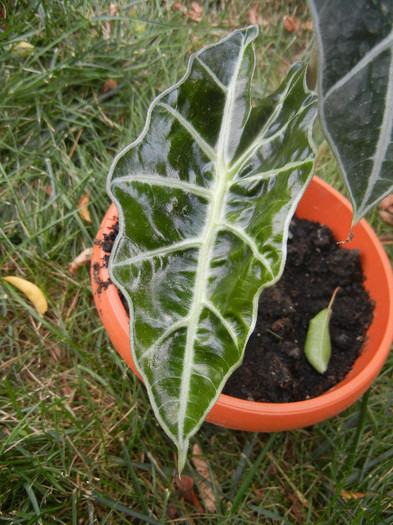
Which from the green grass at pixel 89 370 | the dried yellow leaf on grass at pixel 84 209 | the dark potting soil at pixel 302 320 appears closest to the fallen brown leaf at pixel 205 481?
the green grass at pixel 89 370

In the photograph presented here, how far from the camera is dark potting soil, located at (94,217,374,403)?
1.06m

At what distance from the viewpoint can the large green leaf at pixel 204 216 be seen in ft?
2.24

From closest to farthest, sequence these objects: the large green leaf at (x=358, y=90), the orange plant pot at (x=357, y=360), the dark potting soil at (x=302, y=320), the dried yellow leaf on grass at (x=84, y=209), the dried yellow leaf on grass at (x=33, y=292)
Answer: the large green leaf at (x=358, y=90)
the orange plant pot at (x=357, y=360)
the dark potting soil at (x=302, y=320)
the dried yellow leaf on grass at (x=33, y=292)
the dried yellow leaf on grass at (x=84, y=209)

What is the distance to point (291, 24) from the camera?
1.96 meters

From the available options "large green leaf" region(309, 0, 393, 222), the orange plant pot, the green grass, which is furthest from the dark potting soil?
"large green leaf" region(309, 0, 393, 222)

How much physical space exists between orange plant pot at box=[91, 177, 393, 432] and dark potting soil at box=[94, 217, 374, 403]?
0.08 feet

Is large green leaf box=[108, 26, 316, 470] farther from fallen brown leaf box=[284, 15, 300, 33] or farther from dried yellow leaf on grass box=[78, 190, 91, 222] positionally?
fallen brown leaf box=[284, 15, 300, 33]

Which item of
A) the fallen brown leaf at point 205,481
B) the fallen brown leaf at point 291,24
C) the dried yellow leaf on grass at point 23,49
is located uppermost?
the dried yellow leaf on grass at point 23,49

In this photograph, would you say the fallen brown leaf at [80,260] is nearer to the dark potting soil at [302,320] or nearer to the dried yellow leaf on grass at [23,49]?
the dark potting soil at [302,320]

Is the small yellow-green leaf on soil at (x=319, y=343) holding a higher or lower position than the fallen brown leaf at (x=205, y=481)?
higher

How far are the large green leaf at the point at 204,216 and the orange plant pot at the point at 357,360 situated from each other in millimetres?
218

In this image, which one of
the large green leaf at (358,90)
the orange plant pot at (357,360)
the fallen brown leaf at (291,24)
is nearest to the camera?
the large green leaf at (358,90)

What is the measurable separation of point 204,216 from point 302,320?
17.9 inches

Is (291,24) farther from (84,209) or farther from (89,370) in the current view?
(89,370)
